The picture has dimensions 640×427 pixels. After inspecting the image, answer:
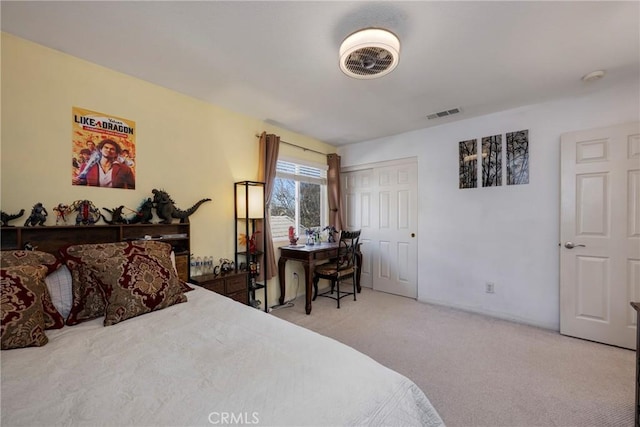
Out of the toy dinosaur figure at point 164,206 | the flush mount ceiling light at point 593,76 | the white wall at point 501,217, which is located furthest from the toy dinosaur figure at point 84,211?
the flush mount ceiling light at point 593,76

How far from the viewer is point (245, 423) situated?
28.7 inches

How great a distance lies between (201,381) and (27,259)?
4.39 ft

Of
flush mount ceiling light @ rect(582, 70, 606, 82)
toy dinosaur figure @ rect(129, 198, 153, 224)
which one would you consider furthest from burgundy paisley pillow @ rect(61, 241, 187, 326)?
flush mount ceiling light @ rect(582, 70, 606, 82)

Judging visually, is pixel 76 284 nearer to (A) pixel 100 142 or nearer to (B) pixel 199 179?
(A) pixel 100 142

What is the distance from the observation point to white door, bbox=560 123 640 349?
7.75 ft

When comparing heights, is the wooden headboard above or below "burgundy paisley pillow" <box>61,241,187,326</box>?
above

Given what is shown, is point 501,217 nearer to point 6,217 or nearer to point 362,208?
point 362,208

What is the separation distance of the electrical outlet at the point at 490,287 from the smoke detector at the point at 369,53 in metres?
2.78

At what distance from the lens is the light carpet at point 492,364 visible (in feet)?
5.41

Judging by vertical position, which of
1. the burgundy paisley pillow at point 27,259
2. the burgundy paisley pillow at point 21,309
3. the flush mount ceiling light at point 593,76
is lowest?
the burgundy paisley pillow at point 21,309

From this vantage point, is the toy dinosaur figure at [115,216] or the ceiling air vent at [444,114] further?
the ceiling air vent at [444,114]

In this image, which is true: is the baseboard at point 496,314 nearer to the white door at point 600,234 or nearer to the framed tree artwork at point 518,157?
the white door at point 600,234

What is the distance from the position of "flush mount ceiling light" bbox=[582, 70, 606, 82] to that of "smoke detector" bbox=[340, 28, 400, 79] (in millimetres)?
1852

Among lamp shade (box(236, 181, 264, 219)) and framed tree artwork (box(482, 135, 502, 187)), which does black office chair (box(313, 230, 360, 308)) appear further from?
framed tree artwork (box(482, 135, 502, 187))
